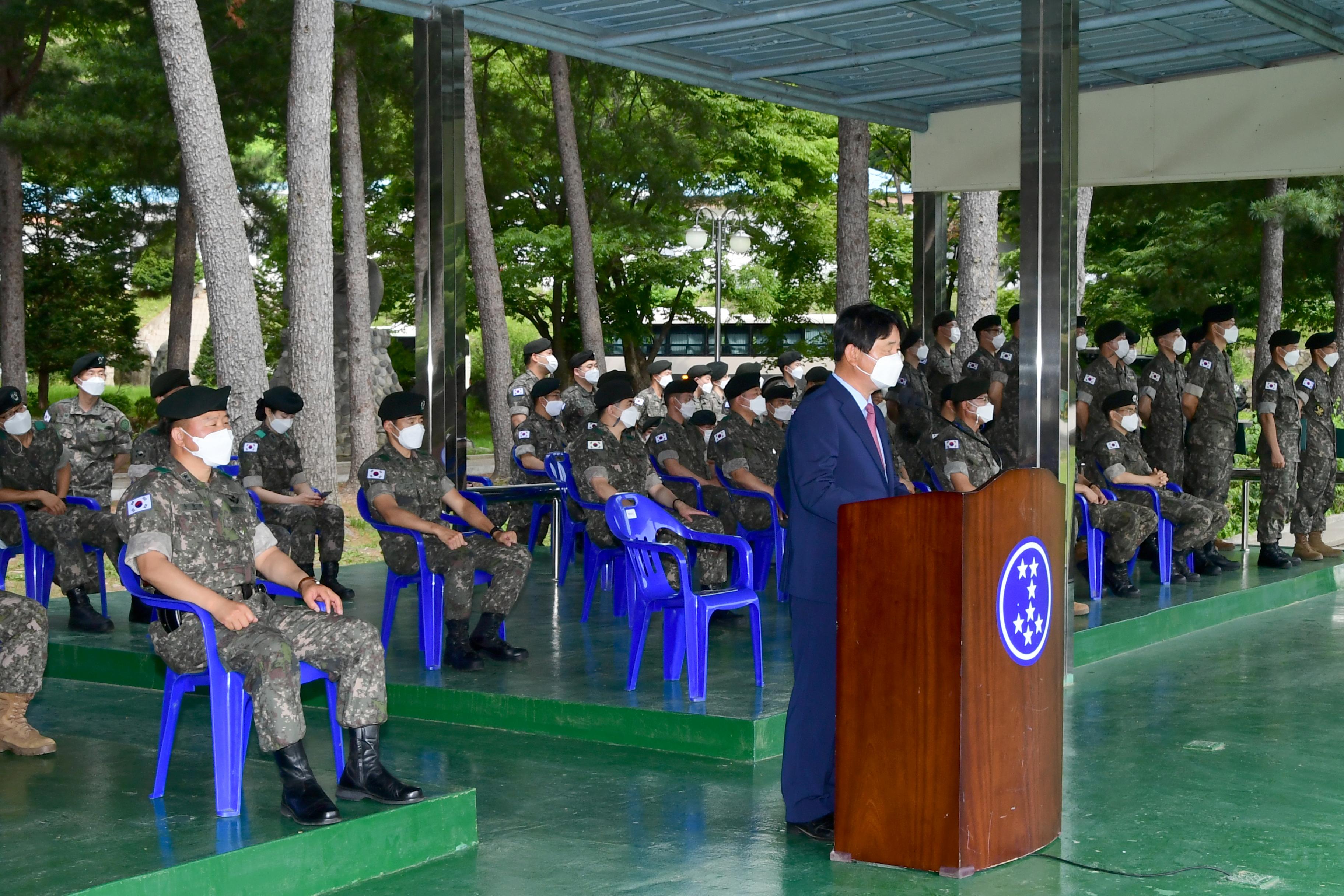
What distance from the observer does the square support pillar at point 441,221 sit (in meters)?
7.72

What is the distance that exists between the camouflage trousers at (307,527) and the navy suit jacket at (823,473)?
15.4 feet

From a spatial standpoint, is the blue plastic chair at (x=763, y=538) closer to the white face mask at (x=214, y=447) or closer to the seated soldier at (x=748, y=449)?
the seated soldier at (x=748, y=449)

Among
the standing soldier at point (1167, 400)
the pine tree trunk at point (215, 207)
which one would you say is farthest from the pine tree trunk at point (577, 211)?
the standing soldier at point (1167, 400)

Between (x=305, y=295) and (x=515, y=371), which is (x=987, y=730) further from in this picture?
(x=515, y=371)

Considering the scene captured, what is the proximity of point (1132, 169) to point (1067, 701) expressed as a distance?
476cm

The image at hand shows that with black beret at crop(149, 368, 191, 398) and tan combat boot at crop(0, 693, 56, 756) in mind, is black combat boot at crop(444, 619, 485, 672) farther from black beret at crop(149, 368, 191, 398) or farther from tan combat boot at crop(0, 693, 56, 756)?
black beret at crop(149, 368, 191, 398)

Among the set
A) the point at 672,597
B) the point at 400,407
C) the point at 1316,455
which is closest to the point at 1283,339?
the point at 1316,455

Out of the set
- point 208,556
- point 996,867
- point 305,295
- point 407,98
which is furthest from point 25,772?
point 407,98

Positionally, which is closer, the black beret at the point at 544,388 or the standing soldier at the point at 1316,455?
the black beret at the point at 544,388

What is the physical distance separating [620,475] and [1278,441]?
16.1ft

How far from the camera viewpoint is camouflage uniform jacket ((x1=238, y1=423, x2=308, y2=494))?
8250mm

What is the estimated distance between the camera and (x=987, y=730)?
3928mm

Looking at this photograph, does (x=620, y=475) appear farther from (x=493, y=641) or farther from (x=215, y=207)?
(x=215, y=207)

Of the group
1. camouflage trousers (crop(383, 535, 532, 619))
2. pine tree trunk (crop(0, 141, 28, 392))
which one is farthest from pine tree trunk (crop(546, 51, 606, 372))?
camouflage trousers (crop(383, 535, 532, 619))
